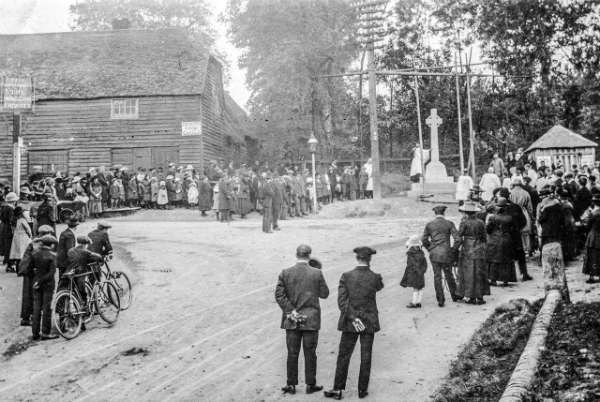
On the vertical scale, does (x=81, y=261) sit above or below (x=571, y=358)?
above

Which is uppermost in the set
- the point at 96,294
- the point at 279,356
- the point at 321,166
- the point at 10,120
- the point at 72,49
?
the point at 72,49

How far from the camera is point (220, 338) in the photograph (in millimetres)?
8242

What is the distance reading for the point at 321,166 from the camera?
29.0 metres

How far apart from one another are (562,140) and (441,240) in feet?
46.1

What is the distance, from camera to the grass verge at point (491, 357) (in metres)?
6.25

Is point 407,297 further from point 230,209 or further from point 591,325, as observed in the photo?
point 230,209

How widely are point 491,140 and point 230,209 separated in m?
14.9

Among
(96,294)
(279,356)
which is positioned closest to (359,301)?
(279,356)

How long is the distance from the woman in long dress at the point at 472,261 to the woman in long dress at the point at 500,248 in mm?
963

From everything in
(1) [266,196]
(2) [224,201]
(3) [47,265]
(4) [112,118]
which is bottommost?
(3) [47,265]

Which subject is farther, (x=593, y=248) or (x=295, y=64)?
(x=295, y=64)

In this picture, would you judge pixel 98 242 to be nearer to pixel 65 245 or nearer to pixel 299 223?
pixel 65 245

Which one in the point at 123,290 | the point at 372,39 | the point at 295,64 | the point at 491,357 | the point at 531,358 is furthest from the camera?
the point at 295,64

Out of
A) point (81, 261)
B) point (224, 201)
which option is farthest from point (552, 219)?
point (224, 201)
